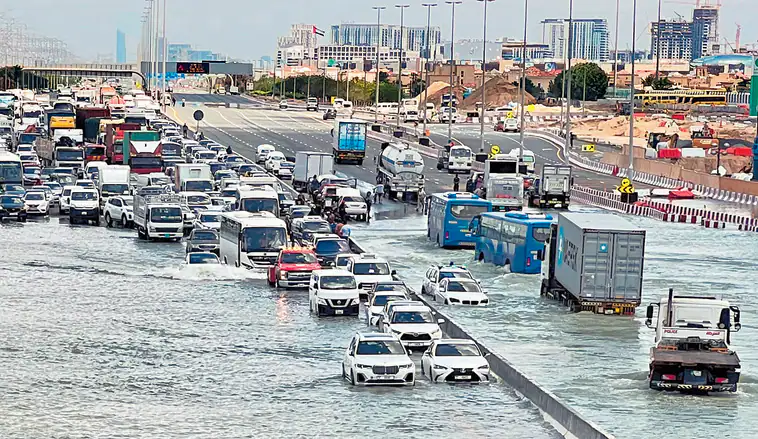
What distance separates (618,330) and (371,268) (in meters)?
8.95

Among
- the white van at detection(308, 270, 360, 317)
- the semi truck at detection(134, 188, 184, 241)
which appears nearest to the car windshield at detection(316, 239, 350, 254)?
the white van at detection(308, 270, 360, 317)

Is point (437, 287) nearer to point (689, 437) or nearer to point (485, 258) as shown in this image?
point (485, 258)

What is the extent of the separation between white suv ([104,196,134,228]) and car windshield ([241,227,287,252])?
1745 centimetres

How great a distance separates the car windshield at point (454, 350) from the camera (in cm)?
3553

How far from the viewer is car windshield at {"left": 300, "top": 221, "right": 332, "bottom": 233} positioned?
61562 millimetres

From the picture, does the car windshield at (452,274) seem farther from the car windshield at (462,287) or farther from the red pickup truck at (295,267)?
the red pickup truck at (295,267)

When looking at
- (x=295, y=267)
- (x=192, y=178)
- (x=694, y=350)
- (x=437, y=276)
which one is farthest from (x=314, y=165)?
(x=694, y=350)

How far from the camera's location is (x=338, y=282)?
4594cm

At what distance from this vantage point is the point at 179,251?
62.6 meters

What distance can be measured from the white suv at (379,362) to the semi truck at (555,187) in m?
43.8

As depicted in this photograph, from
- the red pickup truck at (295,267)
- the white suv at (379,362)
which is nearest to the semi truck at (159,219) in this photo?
the red pickup truck at (295,267)

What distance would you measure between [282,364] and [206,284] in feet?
50.5

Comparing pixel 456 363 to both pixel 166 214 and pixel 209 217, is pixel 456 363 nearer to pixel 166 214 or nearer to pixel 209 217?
pixel 209 217

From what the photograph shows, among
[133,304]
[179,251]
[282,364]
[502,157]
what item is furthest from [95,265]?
[502,157]
